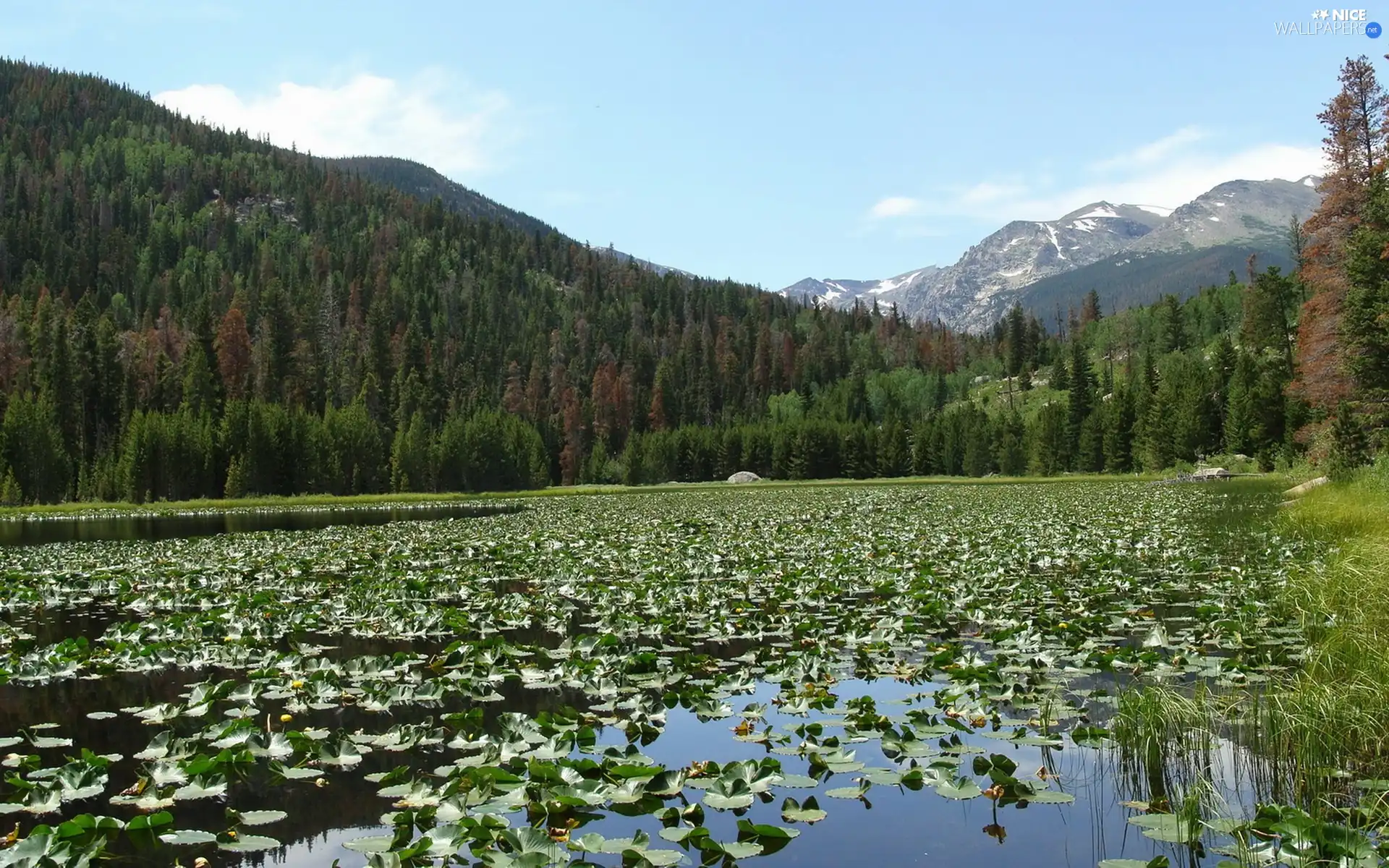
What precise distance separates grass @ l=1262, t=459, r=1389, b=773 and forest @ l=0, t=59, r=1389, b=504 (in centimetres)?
2395

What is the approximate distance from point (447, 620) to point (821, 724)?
7.94 m

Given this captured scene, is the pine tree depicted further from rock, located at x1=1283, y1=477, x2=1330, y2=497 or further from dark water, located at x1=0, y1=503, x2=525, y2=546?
dark water, located at x1=0, y1=503, x2=525, y2=546

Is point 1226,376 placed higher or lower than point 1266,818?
higher

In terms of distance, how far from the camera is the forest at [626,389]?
162ft

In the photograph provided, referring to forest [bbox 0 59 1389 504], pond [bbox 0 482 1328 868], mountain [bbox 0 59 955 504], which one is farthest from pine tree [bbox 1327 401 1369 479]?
mountain [bbox 0 59 955 504]

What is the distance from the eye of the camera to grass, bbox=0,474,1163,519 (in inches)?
3054

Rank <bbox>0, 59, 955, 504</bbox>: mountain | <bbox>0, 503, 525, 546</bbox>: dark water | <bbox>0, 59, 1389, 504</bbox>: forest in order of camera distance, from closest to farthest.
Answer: <bbox>0, 503, 525, 546</bbox>: dark water
<bbox>0, 59, 1389, 504</bbox>: forest
<bbox>0, 59, 955, 504</bbox>: mountain

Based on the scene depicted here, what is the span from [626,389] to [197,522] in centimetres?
10884

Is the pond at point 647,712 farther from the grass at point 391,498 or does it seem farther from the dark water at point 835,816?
the grass at point 391,498

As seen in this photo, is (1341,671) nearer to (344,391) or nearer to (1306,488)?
(1306,488)

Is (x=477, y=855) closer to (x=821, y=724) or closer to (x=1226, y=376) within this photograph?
(x=821, y=724)

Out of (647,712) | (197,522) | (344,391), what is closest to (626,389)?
(344,391)

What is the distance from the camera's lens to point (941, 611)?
50.0 feet

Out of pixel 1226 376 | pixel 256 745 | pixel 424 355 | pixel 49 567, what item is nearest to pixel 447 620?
pixel 256 745
